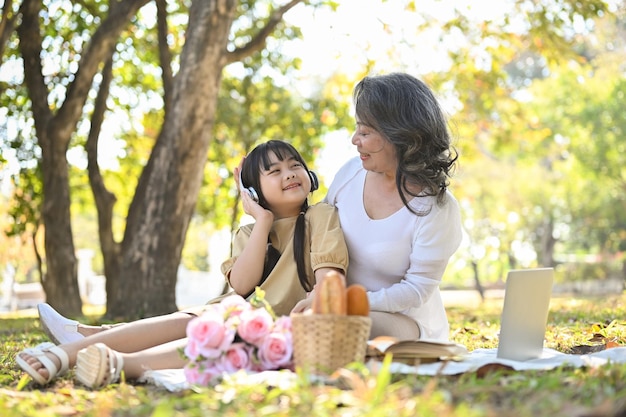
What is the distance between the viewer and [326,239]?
3811mm

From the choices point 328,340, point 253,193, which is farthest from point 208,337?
point 253,193

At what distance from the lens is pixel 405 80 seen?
4074 millimetres

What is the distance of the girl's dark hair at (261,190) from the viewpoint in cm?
389

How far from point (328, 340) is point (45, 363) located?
1.12 meters

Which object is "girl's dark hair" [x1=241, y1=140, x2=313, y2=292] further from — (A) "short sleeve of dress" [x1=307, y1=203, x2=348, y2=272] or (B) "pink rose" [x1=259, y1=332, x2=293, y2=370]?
(B) "pink rose" [x1=259, y1=332, x2=293, y2=370]

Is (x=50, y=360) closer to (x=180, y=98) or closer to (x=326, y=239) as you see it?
(x=326, y=239)

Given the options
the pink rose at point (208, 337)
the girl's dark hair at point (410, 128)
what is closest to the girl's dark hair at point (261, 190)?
the girl's dark hair at point (410, 128)

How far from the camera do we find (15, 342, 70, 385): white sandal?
3229 millimetres

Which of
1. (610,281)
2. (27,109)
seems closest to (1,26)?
(27,109)

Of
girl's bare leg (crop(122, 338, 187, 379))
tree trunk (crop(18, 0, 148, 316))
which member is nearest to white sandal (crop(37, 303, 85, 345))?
girl's bare leg (crop(122, 338, 187, 379))

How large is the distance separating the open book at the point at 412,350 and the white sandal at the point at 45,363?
3.89 feet

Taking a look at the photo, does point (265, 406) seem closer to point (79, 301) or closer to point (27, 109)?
point (79, 301)

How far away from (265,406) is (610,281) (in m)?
21.2

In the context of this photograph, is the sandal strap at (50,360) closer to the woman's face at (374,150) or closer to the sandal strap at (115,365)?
the sandal strap at (115,365)
